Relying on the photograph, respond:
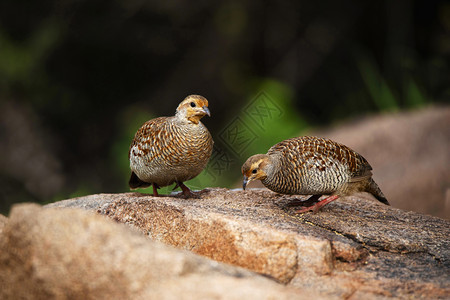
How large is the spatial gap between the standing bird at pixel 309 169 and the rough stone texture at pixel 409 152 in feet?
8.12

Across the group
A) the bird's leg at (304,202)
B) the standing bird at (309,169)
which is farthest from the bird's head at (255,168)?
the bird's leg at (304,202)

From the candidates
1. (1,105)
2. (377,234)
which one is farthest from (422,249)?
(1,105)

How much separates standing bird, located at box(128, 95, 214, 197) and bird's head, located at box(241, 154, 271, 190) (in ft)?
1.62

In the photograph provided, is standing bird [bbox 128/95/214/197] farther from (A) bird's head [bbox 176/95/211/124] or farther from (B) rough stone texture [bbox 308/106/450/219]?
(B) rough stone texture [bbox 308/106/450/219]

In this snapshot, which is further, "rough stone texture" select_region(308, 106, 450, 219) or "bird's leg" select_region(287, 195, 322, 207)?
"rough stone texture" select_region(308, 106, 450, 219)

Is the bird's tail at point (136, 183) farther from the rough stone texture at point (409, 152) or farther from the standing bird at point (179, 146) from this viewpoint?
the rough stone texture at point (409, 152)

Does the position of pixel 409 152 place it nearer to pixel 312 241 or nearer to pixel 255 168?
pixel 255 168

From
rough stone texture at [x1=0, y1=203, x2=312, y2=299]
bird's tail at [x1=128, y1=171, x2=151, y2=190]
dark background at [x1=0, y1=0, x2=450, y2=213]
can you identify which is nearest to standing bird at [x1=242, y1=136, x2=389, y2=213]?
bird's tail at [x1=128, y1=171, x2=151, y2=190]

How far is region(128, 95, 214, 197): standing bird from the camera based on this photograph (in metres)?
4.61

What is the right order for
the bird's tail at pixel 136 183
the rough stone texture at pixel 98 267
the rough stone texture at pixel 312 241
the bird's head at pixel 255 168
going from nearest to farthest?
1. the rough stone texture at pixel 98 267
2. the rough stone texture at pixel 312 241
3. the bird's head at pixel 255 168
4. the bird's tail at pixel 136 183

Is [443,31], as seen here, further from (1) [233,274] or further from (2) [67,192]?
(1) [233,274]

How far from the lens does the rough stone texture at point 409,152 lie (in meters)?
6.92

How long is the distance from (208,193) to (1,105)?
5665 mm

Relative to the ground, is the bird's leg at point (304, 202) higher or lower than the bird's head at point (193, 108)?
lower
